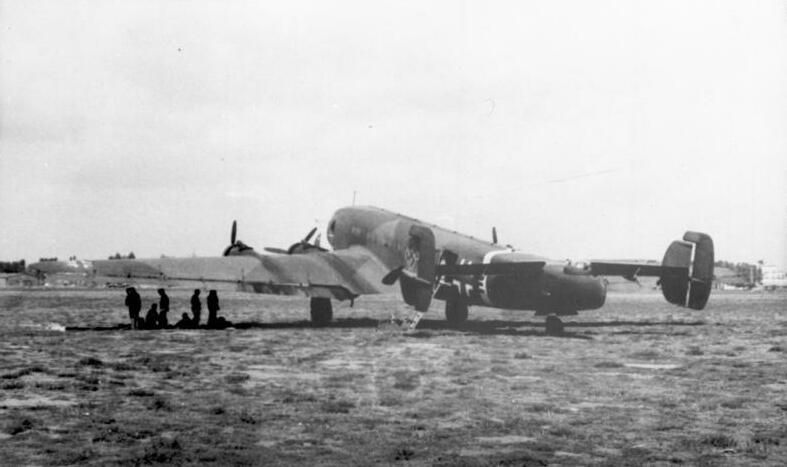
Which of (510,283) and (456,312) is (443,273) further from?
(456,312)

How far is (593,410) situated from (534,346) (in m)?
9.66

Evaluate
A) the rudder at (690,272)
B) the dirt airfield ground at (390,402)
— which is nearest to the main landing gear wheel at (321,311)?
the dirt airfield ground at (390,402)

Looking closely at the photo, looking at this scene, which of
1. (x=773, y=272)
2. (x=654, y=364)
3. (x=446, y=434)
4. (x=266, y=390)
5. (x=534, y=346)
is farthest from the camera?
(x=773, y=272)

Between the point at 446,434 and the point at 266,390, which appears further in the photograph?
the point at 266,390

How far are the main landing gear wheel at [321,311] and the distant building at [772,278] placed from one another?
390ft

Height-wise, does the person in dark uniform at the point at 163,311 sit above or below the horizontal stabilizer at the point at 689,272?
below

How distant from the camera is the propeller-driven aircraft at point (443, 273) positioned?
2464cm

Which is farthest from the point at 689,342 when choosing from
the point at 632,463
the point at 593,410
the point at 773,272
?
the point at 773,272

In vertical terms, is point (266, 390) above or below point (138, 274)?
below

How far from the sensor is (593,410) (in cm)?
1135

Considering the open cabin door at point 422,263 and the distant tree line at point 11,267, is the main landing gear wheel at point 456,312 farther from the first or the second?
the distant tree line at point 11,267

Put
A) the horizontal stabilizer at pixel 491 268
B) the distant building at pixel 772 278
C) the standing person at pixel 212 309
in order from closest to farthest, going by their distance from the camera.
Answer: the horizontal stabilizer at pixel 491 268, the standing person at pixel 212 309, the distant building at pixel 772 278

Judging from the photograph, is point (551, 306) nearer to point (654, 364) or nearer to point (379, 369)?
point (654, 364)

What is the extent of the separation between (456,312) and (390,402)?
55.1 ft
